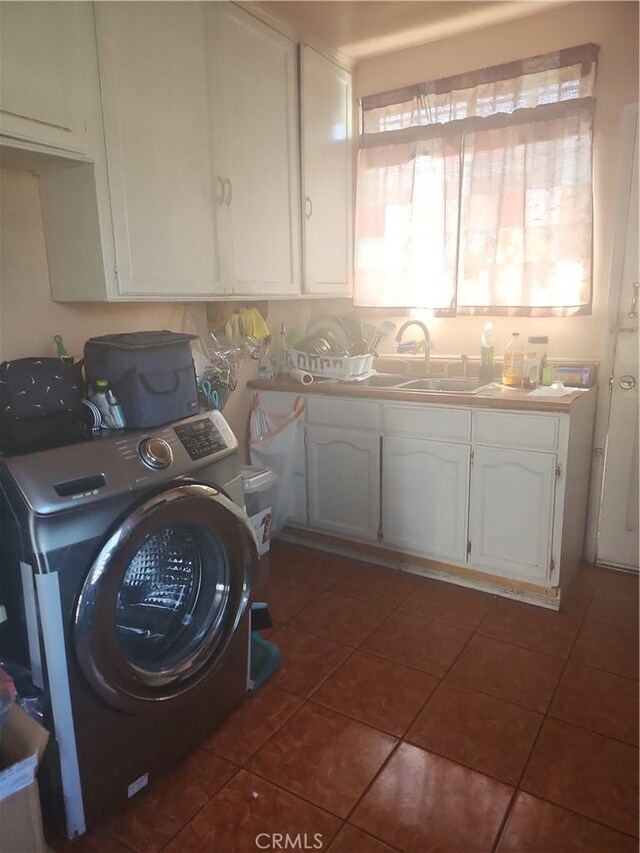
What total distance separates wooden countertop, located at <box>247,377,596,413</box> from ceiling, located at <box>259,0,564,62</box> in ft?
5.11

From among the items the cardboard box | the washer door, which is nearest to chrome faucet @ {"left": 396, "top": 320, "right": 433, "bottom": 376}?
the washer door

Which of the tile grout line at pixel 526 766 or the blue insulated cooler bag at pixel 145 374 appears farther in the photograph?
the blue insulated cooler bag at pixel 145 374

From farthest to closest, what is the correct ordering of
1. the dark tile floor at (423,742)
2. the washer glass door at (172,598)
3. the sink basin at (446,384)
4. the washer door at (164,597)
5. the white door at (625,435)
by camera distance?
the sink basin at (446,384) → the white door at (625,435) → the washer glass door at (172,598) → the dark tile floor at (423,742) → the washer door at (164,597)

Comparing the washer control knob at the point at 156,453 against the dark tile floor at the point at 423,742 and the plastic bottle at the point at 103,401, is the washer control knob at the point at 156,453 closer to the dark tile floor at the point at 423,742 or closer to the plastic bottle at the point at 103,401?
the plastic bottle at the point at 103,401

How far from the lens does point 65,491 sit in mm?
1270

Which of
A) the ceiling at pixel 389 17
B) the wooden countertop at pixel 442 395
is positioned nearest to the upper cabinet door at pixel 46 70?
the ceiling at pixel 389 17

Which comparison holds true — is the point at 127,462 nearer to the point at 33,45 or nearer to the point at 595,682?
the point at 33,45

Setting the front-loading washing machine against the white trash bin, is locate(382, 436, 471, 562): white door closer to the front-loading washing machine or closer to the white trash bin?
the white trash bin

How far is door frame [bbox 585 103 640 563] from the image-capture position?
242 centimetres

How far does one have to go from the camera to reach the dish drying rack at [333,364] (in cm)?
279

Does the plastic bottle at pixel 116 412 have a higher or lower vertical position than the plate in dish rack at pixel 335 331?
lower

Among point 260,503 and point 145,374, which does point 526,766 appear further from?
point 145,374

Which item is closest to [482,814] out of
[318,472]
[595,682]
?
[595,682]
